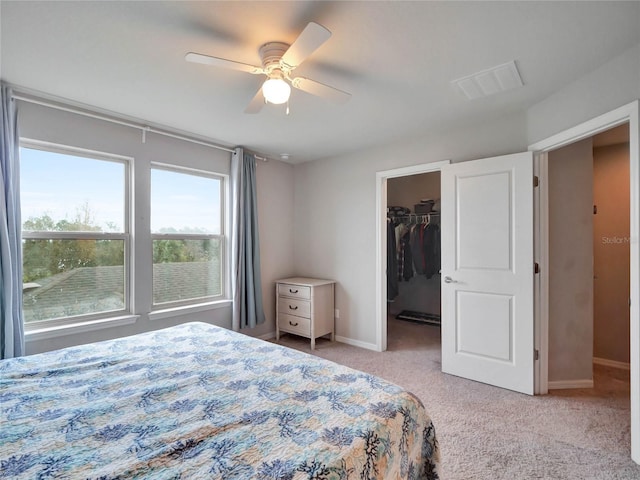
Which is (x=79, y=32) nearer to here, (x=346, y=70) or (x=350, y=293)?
(x=346, y=70)

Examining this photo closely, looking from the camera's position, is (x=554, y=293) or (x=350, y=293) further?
(x=350, y=293)

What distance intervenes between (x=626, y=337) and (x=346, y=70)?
3534mm

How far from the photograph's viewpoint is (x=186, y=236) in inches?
129

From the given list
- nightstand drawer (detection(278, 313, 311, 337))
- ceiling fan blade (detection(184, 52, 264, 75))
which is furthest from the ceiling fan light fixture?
nightstand drawer (detection(278, 313, 311, 337))

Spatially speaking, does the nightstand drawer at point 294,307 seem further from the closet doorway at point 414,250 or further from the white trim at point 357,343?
the closet doorway at point 414,250

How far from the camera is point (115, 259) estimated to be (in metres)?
2.81

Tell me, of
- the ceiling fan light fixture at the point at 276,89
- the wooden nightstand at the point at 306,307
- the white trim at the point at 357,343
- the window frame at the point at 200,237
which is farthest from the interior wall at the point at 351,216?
the ceiling fan light fixture at the point at 276,89

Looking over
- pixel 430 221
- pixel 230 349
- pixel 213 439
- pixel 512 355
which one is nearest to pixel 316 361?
pixel 230 349

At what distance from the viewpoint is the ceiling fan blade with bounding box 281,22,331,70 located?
4.34 ft

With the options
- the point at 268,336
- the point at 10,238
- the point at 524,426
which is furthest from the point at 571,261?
the point at 10,238

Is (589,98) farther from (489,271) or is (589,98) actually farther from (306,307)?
(306,307)

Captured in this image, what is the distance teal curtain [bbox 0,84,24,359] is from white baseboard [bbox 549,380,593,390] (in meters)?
4.05

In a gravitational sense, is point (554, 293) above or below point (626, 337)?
above

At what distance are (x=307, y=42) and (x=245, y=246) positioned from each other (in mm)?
Answer: 2528
